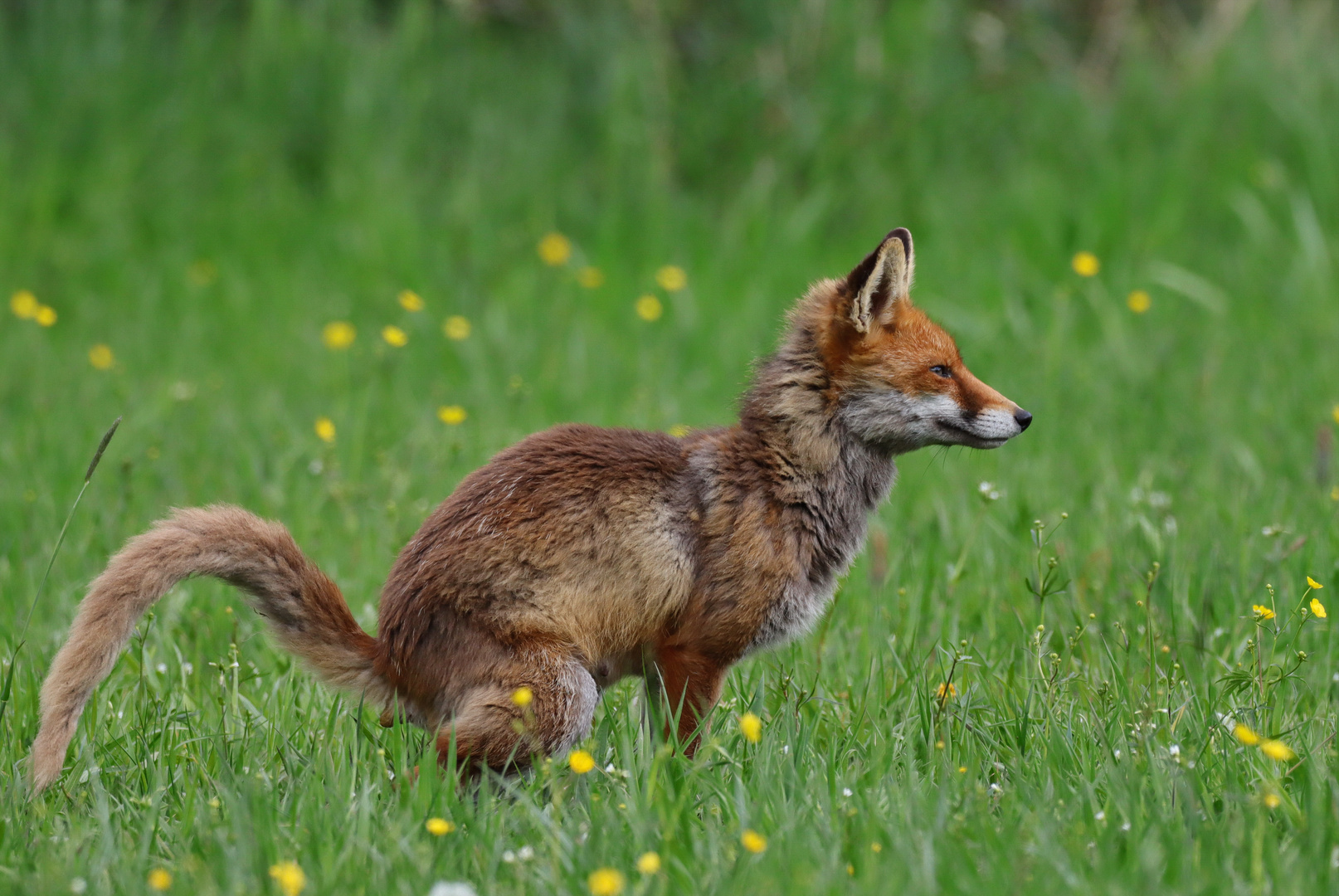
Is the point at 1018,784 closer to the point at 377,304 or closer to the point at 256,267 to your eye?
the point at 377,304

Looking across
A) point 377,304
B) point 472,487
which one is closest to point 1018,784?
point 472,487

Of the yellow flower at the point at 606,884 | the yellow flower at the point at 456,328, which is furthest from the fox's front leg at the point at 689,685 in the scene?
the yellow flower at the point at 456,328

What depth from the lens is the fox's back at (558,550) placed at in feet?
12.2

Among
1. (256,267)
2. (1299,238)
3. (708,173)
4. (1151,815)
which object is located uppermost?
(1299,238)

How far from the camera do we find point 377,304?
8.54 m

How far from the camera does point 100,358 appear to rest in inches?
294

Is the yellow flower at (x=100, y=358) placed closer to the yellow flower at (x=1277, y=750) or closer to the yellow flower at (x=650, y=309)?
the yellow flower at (x=650, y=309)

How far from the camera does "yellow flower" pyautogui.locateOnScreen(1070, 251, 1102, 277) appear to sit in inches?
319

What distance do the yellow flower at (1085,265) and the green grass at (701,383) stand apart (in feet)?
0.50

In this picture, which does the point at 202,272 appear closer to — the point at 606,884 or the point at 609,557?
the point at 609,557

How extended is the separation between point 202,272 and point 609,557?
19.4 ft

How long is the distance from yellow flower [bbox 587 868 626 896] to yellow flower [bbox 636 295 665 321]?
221 inches

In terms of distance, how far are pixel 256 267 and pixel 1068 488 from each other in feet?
17.7

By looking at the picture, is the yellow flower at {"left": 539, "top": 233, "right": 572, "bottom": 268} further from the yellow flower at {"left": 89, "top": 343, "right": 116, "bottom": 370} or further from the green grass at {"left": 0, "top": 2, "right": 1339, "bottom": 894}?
the yellow flower at {"left": 89, "top": 343, "right": 116, "bottom": 370}
